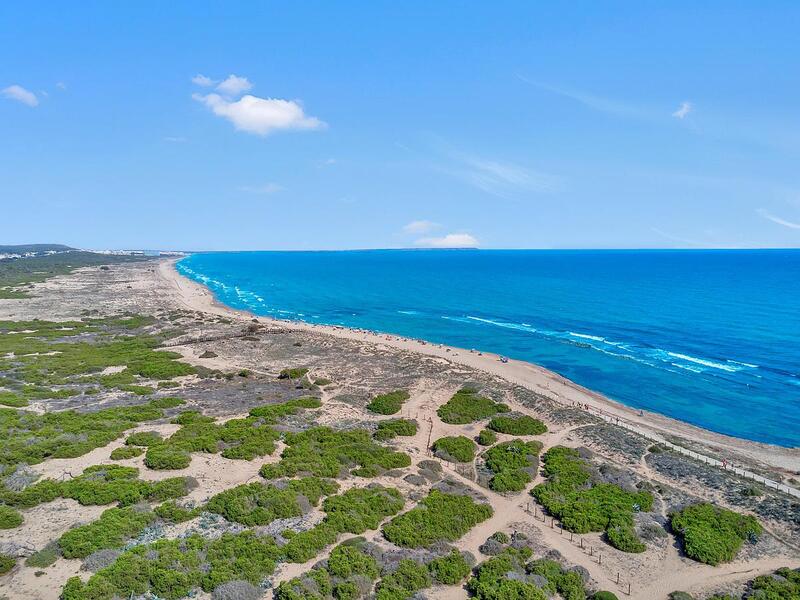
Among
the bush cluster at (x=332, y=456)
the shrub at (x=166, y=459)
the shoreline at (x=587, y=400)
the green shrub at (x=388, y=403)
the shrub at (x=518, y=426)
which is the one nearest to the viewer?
the shrub at (x=166, y=459)

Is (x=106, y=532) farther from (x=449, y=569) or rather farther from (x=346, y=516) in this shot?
(x=449, y=569)

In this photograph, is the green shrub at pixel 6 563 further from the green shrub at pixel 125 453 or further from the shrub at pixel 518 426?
the shrub at pixel 518 426

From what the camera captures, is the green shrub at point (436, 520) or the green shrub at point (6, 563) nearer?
the green shrub at point (6, 563)

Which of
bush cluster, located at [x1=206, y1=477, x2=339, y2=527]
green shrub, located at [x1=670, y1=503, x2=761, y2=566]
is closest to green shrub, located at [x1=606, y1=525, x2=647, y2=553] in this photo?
green shrub, located at [x1=670, y1=503, x2=761, y2=566]

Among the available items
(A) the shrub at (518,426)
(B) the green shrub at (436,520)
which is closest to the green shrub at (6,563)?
(B) the green shrub at (436,520)

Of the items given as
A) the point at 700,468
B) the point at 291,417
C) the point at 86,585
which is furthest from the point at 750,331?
the point at 86,585

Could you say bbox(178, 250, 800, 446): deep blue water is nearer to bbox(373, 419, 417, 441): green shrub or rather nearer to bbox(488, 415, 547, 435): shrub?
bbox(488, 415, 547, 435): shrub

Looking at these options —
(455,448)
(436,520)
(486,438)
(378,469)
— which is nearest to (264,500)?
(378,469)

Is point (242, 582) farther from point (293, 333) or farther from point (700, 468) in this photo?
point (293, 333)
